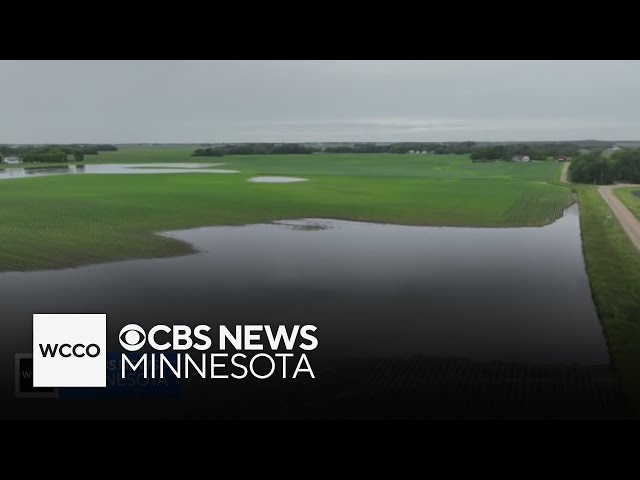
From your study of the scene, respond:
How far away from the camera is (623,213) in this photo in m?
18.0

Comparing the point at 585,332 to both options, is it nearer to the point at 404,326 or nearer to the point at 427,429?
the point at 404,326

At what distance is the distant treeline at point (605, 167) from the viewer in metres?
20.3

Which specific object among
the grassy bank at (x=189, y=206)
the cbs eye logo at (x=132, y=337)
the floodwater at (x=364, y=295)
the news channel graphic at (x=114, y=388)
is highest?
the grassy bank at (x=189, y=206)

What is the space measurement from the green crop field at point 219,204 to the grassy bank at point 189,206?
4 centimetres

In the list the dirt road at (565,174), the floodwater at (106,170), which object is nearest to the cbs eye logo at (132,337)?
the dirt road at (565,174)

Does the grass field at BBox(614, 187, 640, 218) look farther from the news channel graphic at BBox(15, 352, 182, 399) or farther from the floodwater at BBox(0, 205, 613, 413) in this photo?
the news channel graphic at BBox(15, 352, 182, 399)

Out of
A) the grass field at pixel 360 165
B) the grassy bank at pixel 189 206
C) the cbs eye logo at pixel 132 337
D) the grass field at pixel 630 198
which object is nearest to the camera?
the cbs eye logo at pixel 132 337

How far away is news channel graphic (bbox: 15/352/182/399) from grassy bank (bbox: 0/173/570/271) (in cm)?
594

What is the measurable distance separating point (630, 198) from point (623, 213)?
1.92 m

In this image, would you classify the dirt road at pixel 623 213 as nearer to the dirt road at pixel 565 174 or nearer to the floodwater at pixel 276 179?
the dirt road at pixel 565 174

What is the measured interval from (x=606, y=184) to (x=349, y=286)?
618 inches

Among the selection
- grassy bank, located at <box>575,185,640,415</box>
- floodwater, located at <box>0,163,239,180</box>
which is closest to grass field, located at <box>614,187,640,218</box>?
grassy bank, located at <box>575,185,640,415</box>

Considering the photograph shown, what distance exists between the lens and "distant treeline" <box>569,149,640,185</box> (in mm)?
20312

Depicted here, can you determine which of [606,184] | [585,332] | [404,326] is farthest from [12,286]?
[606,184]
